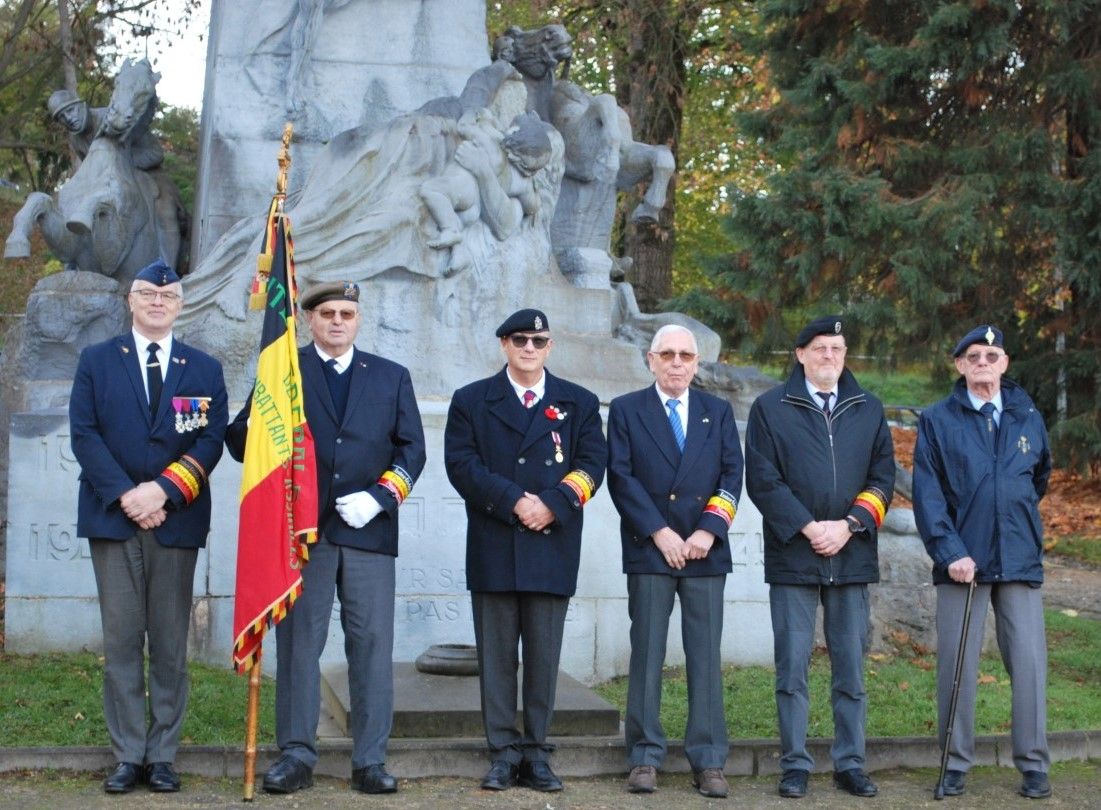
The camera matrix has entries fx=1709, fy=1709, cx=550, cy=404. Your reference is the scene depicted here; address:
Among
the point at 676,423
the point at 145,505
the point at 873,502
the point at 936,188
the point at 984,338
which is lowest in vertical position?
the point at 145,505

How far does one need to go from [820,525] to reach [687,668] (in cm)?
76

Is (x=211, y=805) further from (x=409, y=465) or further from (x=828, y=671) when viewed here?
(x=828, y=671)

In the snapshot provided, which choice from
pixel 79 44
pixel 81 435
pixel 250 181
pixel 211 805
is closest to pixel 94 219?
pixel 250 181

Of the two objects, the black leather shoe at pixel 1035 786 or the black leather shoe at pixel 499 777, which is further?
the black leather shoe at pixel 1035 786

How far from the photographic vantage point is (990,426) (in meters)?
6.91

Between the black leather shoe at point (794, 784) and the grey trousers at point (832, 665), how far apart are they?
27mm

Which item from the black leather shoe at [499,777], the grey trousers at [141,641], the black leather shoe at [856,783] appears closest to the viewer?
the grey trousers at [141,641]

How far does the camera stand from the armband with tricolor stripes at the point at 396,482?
6.56m

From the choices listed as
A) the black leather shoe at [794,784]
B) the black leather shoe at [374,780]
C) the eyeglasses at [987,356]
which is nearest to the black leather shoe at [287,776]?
the black leather shoe at [374,780]

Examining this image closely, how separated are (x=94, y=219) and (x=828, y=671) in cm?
540

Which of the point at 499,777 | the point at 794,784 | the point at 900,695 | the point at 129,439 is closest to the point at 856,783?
the point at 794,784

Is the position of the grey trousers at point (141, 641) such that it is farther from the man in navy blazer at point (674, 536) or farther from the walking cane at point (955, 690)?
the walking cane at point (955, 690)

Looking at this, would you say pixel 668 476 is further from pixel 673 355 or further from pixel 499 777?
pixel 499 777

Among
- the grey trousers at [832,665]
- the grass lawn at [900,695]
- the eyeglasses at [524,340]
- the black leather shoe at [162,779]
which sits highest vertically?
the eyeglasses at [524,340]
